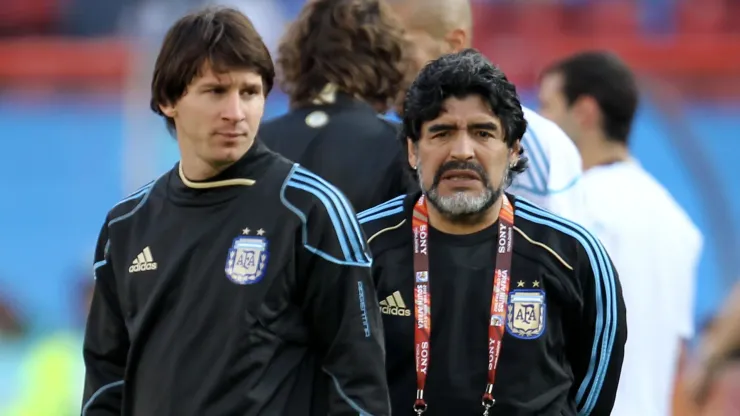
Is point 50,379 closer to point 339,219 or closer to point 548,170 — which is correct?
point 548,170

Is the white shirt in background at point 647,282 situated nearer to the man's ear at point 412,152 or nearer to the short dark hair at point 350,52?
the short dark hair at point 350,52

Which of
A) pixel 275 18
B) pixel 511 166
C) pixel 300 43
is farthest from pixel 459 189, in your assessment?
pixel 275 18

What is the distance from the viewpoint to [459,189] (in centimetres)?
332

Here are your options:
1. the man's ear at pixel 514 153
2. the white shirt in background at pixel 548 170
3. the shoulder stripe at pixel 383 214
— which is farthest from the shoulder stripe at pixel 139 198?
the white shirt in background at pixel 548 170

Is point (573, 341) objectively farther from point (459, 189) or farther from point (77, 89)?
point (77, 89)

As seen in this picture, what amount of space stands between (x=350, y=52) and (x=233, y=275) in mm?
1379

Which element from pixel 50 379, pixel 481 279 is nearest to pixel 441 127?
pixel 481 279

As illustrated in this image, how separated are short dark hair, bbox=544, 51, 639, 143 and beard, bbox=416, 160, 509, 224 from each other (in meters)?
2.15

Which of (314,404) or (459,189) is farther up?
(459,189)

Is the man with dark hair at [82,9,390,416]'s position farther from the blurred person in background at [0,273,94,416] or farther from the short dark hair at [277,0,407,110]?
the blurred person in background at [0,273,94,416]

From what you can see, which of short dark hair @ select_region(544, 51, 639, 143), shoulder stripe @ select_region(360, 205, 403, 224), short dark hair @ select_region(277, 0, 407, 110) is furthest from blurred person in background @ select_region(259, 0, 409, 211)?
short dark hair @ select_region(544, 51, 639, 143)

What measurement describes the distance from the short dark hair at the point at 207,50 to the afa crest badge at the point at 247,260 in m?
0.37

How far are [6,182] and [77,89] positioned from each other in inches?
47.5

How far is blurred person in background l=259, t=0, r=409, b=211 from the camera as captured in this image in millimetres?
3961
